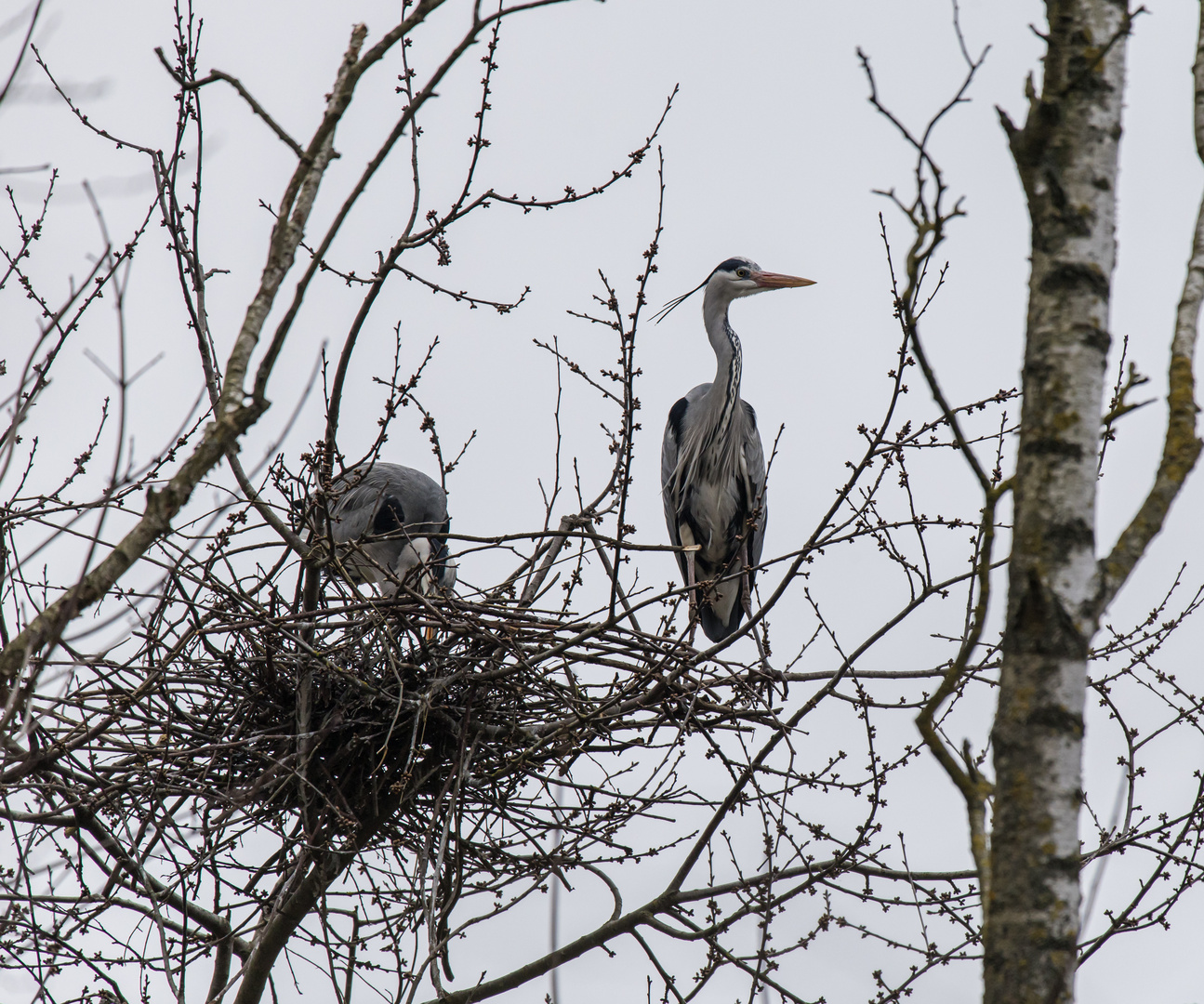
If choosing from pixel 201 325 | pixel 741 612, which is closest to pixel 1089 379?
pixel 201 325

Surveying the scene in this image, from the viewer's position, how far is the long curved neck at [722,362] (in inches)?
257

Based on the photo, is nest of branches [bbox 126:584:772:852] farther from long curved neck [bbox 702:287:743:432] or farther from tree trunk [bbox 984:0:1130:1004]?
long curved neck [bbox 702:287:743:432]

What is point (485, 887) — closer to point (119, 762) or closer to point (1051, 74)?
point (119, 762)

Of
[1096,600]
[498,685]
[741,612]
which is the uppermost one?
[741,612]

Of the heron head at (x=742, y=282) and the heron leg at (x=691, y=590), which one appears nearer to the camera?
the heron leg at (x=691, y=590)

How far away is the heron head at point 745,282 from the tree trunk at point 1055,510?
5.12 meters

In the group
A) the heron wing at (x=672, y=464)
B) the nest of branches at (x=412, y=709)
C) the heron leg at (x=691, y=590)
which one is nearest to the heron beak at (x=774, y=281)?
the heron wing at (x=672, y=464)

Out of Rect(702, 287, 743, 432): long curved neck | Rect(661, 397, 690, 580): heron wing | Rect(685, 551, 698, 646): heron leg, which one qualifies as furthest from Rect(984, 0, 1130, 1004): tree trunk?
Rect(661, 397, 690, 580): heron wing

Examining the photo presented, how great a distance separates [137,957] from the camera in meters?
2.86

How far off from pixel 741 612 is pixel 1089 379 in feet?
18.1

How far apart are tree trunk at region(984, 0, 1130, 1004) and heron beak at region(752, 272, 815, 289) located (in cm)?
513

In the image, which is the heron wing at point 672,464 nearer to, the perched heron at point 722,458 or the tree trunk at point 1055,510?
the perched heron at point 722,458

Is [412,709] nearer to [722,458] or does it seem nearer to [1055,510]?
[1055,510]

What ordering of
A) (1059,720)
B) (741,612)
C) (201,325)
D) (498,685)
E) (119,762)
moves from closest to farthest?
(1059,720), (201,325), (119,762), (498,685), (741,612)
